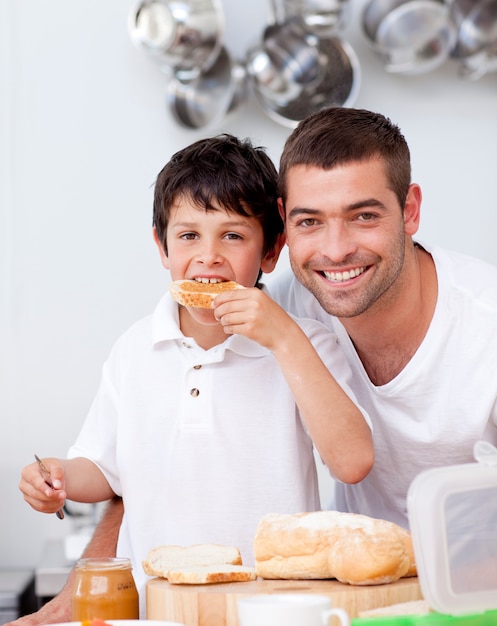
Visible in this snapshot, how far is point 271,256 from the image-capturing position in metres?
1.51

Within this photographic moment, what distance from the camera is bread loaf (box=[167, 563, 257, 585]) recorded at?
36.6 inches

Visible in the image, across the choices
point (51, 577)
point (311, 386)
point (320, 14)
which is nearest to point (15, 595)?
point (51, 577)

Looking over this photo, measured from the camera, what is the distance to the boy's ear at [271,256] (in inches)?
58.9

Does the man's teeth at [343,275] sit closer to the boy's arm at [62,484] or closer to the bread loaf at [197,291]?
the bread loaf at [197,291]

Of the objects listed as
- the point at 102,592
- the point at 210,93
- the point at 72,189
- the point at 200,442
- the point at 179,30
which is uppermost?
the point at 179,30

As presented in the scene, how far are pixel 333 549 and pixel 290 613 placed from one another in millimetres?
211

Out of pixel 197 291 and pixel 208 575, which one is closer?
pixel 208 575

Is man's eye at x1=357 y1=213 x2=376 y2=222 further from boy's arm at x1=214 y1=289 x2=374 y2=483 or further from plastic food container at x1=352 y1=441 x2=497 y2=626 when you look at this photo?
plastic food container at x1=352 y1=441 x2=497 y2=626

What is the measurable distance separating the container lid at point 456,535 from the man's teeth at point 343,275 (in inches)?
22.4

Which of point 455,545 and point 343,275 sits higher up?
point 343,275

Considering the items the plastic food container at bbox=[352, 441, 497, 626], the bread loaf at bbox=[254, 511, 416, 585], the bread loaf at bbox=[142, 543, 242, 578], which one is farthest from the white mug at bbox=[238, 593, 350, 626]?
the bread loaf at bbox=[142, 543, 242, 578]

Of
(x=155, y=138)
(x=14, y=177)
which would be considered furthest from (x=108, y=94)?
(x=14, y=177)

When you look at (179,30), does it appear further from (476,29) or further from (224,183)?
(224,183)

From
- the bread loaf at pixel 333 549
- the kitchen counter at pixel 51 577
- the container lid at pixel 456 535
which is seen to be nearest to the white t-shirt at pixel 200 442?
the bread loaf at pixel 333 549
